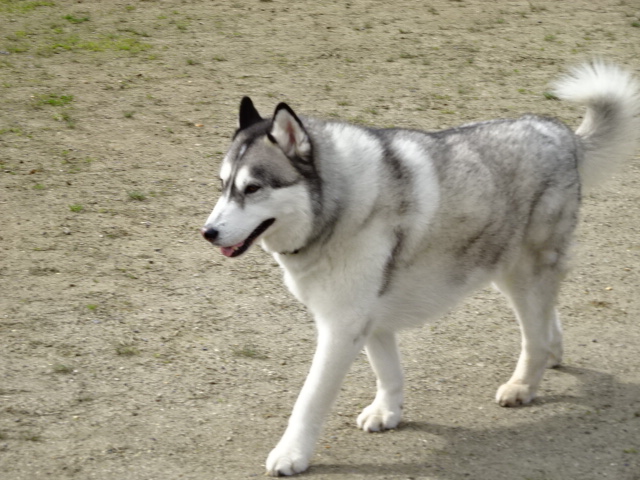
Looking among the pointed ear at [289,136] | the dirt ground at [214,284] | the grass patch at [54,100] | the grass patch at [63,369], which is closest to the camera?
the pointed ear at [289,136]

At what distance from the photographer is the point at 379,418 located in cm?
484

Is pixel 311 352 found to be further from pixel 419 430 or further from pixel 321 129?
pixel 321 129

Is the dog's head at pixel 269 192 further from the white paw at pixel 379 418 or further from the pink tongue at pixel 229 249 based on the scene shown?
the white paw at pixel 379 418

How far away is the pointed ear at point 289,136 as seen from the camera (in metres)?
4.33

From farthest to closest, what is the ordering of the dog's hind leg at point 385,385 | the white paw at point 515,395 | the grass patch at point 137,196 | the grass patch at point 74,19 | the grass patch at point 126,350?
the grass patch at point 74,19, the grass patch at point 137,196, the grass patch at point 126,350, the white paw at point 515,395, the dog's hind leg at point 385,385

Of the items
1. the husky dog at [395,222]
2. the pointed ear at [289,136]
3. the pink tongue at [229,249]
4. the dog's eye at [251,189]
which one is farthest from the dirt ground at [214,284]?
the pointed ear at [289,136]

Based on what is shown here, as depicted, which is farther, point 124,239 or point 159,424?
point 124,239

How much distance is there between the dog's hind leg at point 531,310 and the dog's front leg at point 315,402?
42.6 inches

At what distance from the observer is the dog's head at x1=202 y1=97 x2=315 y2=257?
4.26m

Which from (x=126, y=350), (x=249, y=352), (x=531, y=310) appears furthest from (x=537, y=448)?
(x=126, y=350)

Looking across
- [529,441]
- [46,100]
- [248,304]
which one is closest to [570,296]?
[529,441]

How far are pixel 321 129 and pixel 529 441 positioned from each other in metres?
1.97

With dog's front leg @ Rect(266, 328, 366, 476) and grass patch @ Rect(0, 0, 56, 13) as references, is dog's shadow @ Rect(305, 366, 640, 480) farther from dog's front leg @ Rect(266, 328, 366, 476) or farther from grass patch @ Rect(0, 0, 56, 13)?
grass patch @ Rect(0, 0, 56, 13)

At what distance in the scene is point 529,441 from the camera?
4746 mm
